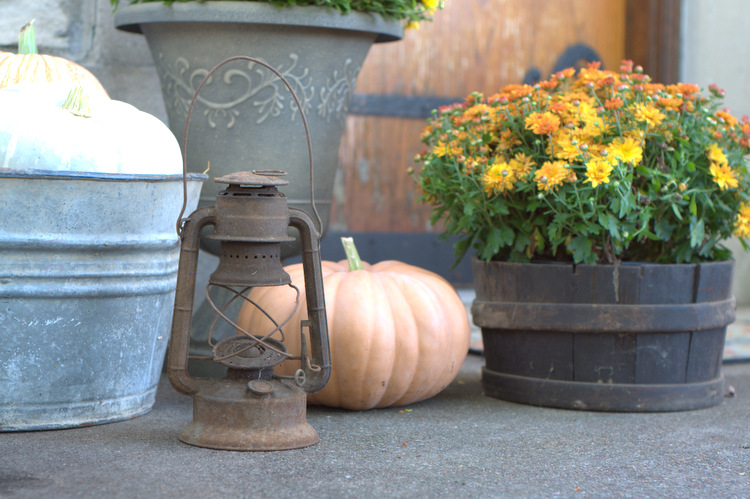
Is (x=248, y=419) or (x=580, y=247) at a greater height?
(x=580, y=247)

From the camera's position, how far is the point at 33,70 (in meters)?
2.12

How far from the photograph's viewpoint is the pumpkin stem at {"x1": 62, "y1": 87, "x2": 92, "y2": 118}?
1890 millimetres

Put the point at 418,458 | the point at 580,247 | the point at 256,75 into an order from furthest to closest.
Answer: the point at 256,75, the point at 580,247, the point at 418,458

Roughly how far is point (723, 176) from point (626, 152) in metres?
0.27

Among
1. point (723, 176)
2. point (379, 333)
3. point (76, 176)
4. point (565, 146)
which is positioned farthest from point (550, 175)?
point (76, 176)

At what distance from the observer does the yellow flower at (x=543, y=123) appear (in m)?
2.01

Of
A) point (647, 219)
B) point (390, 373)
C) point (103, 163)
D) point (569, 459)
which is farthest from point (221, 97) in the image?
point (569, 459)

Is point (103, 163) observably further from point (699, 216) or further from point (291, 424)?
point (699, 216)

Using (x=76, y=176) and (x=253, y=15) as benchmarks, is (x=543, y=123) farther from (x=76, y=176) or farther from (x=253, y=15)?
(x=76, y=176)

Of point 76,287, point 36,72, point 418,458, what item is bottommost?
point 418,458

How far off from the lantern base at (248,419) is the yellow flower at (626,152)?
903 mm

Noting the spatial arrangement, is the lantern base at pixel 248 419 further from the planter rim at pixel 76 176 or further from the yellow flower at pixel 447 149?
the yellow flower at pixel 447 149

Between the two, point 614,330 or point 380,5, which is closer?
point 614,330

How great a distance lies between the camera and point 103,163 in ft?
6.05
